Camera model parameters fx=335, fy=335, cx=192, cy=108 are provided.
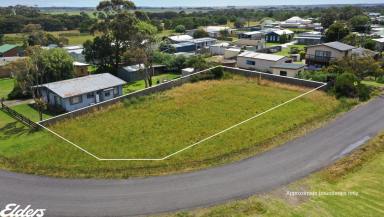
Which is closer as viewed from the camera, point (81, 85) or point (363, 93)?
point (363, 93)

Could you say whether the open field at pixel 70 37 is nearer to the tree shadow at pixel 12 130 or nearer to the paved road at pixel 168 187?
the tree shadow at pixel 12 130

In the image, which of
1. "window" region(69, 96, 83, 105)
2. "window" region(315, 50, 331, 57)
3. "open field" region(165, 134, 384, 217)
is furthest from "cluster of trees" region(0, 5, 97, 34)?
"open field" region(165, 134, 384, 217)

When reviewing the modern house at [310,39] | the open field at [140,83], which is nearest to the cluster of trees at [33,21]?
the modern house at [310,39]

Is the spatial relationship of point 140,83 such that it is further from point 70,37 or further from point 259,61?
point 70,37

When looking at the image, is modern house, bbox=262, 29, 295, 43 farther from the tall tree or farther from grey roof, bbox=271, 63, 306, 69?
the tall tree

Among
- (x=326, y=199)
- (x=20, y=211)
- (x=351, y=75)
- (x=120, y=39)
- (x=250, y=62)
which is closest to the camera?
(x=20, y=211)

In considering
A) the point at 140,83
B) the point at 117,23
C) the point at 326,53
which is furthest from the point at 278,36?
the point at 117,23
